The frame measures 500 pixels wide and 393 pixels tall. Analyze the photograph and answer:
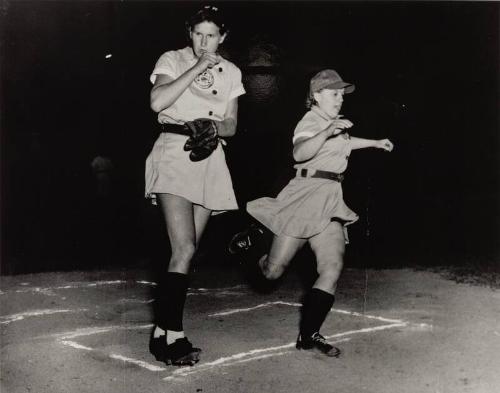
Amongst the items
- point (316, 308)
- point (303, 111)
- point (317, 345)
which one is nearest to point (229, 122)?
point (316, 308)

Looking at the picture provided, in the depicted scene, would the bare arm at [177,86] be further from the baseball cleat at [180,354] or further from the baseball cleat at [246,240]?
the baseball cleat at [246,240]


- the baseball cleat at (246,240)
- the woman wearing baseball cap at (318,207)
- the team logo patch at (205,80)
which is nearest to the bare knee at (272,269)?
the woman wearing baseball cap at (318,207)

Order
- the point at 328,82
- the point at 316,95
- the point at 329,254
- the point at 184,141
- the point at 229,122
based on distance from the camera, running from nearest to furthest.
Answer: the point at 184,141 < the point at 229,122 < the point at 329,254 < the point at 328,82 < the point at 316,95

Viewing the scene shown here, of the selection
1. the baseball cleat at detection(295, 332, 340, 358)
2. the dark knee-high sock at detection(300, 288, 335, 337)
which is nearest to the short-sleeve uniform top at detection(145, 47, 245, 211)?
the dark knee-high sock at detection(300, 288, 335, 337)

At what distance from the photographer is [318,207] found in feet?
14.5

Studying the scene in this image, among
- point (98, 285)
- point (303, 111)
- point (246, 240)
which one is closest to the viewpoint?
point (246, 240)

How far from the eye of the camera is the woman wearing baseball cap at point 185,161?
3.88 metres

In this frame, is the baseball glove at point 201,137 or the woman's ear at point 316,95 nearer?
the baseball glove at point 201,137

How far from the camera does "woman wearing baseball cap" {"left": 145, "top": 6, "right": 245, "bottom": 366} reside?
3875 mm

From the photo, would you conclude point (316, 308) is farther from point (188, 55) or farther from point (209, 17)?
point (209, 17)

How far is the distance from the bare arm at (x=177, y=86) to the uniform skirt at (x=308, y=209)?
127 centimetres

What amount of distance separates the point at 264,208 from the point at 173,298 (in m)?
1.26

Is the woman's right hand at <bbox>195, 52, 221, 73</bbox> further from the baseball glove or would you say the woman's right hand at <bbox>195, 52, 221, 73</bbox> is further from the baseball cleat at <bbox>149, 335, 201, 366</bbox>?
the baseball cleat at <bbox>149, 335, 201, 366</bbox>

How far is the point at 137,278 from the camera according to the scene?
23.8ft
